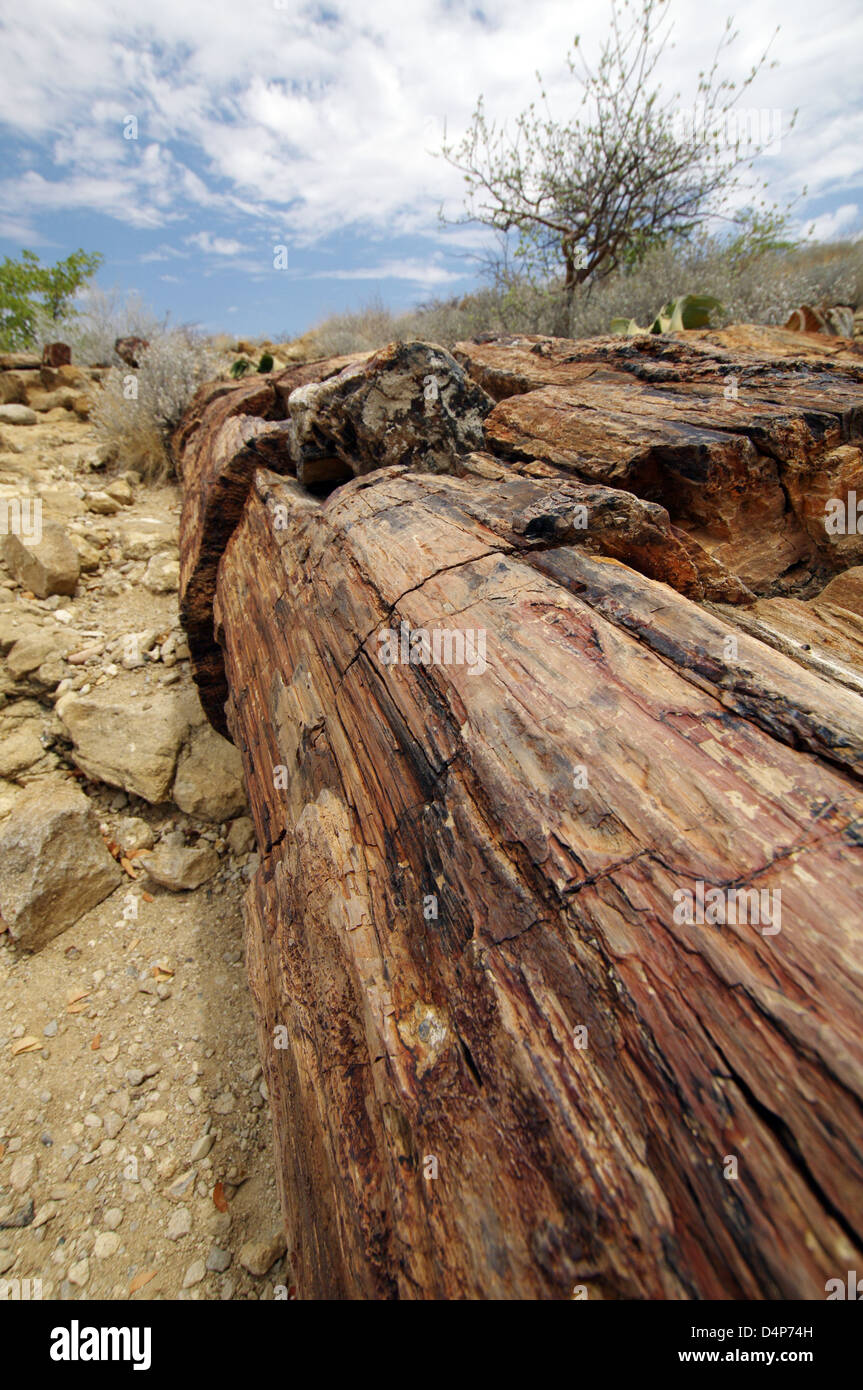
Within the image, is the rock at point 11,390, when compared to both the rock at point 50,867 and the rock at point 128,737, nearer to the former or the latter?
the rock at point 128,737

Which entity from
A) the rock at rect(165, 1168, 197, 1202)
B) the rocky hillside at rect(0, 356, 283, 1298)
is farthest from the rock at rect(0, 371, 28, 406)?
the rock at rect(165, 1168, 197, 1202)

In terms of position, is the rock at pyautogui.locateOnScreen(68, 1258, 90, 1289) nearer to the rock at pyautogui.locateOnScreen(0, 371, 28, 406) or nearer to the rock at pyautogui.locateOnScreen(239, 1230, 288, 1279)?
the rock at pyautogui.locateOnScreen(239, 1230, 288, 1279)

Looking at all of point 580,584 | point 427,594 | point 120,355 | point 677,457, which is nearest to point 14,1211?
point 427,594

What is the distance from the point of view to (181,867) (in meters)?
3.54

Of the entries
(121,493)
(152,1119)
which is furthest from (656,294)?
(152,1119)

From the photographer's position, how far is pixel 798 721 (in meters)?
1.66

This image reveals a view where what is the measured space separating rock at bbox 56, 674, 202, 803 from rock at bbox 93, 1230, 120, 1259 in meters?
2.17

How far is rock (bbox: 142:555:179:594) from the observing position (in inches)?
218

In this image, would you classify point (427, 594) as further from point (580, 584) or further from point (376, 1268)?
point (376, 1268)

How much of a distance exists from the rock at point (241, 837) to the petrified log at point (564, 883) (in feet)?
3.20

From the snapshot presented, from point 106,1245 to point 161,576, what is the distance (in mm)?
4850

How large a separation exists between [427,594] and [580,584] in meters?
0.60

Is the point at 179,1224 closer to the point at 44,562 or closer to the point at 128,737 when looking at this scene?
the point at 128,737

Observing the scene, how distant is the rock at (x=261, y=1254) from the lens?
7.13 ft
